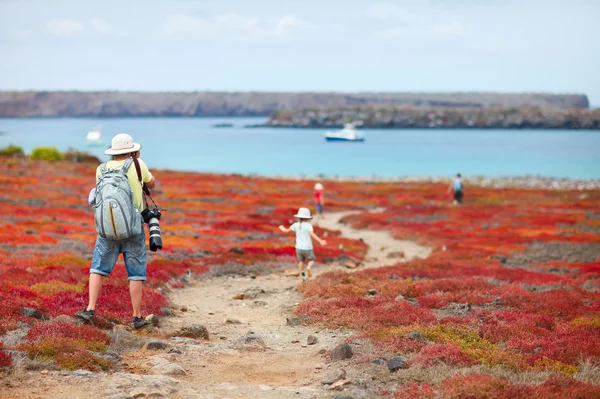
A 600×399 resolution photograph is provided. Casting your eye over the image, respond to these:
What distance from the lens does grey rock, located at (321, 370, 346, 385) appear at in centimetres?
977

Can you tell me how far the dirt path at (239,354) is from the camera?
9289 millimetres

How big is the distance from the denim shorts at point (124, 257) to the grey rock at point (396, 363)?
15.5 feet

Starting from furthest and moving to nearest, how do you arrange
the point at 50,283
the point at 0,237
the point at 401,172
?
the point at 401,172
the point at 0,237
the point at 50,283

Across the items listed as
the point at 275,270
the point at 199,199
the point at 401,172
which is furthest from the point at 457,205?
the point at 401,172

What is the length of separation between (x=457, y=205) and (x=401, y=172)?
7851 centimetres

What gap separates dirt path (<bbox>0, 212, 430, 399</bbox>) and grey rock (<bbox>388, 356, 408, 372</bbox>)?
913 mm

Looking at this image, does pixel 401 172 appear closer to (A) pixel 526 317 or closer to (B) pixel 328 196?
(B) pixel 328 196

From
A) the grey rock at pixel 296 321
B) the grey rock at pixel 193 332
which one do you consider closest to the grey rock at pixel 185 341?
the grey rock at pixel 193 332

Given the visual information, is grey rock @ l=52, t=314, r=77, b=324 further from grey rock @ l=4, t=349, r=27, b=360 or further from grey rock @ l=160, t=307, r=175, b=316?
grey rock @ l=160, t=307, r=175, b=316

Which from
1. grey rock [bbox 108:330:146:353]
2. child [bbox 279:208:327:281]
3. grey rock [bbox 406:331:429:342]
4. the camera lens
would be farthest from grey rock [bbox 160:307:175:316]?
child [bbox 279:208:327:281]

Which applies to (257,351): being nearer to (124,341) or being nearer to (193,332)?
(193,332)

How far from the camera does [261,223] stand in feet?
132

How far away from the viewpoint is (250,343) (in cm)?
1223

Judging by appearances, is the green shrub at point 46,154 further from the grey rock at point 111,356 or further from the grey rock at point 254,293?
the grey rock at point 111,356
